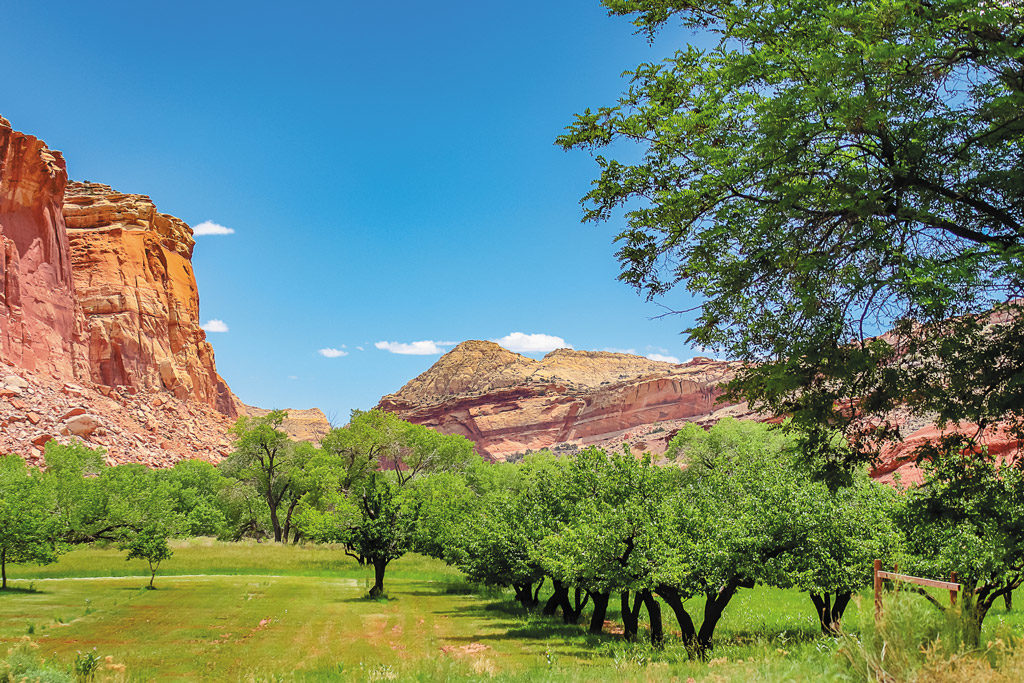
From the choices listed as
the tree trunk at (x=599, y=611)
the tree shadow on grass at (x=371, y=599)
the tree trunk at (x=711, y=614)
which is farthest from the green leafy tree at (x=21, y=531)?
the tree trunk at (x=711, y=614)

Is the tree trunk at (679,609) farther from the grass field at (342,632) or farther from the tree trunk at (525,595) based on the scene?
the tree trunk at (525,595)

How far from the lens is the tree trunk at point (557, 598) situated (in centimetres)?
2972

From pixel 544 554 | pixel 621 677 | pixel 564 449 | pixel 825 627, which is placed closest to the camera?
pixel 621 677

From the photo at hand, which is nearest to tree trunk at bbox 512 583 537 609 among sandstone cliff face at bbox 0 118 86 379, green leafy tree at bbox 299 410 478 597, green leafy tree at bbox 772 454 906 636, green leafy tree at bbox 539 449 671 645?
green leafy tree at bbox 539 449 671 645

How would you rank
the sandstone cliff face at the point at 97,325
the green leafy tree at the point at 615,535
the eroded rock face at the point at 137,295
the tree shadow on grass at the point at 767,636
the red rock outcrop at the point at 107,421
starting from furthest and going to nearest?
the eroded rock face at the point at 137,295 < the sandstone cliff face at the point at 97,325 < the red rock outcrop at the point at 107,421 < the green leafy tree at the point at 615,535 < the tree shadow on grass at the point at 767,636

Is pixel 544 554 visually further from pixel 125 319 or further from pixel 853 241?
pixel 125 319

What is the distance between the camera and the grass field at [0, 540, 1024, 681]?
1517 cm

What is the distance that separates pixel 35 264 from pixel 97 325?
22.1m

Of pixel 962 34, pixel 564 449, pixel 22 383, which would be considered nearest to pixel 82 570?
pixel 962 34

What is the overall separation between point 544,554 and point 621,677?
1432 centimetres

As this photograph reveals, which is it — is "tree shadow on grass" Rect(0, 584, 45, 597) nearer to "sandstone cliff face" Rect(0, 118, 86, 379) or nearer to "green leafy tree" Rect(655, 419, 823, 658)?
"green leafy tree" Rect(655, 419, 823, 658)

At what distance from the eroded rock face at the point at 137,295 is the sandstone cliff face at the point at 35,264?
12.5 metres

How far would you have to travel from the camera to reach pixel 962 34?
9344 mm

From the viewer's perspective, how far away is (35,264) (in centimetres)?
10731
